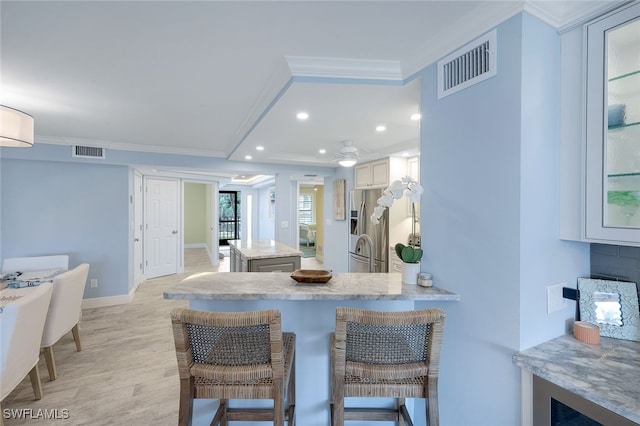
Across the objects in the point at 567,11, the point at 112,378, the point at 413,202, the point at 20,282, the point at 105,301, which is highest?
the point at 567,11

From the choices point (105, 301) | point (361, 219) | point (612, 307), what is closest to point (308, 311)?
point (612, 307)

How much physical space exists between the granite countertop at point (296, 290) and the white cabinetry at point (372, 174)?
2.81m

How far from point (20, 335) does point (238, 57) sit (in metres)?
2.18

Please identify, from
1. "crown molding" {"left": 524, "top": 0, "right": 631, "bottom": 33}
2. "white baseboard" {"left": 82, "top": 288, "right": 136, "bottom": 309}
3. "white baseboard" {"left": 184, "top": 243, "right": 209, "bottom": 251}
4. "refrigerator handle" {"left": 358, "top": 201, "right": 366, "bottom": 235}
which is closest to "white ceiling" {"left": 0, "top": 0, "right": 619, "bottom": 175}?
"crown molding" {"left": 524, "top": 0, "right": 631, "bottom": 33}

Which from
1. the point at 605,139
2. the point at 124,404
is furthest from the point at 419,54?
the point at 124,404

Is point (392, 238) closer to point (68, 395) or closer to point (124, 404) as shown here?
point (124, 404)

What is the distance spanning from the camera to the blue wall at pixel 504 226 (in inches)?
48.2

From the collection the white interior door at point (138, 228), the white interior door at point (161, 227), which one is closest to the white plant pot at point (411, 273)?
the white interior door at point (138, 228)

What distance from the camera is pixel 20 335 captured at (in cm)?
179

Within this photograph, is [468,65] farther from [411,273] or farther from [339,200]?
[339,200]

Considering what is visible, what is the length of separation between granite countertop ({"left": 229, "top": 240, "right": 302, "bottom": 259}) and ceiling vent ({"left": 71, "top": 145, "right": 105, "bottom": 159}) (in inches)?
87.3

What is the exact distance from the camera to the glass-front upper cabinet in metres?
1.14

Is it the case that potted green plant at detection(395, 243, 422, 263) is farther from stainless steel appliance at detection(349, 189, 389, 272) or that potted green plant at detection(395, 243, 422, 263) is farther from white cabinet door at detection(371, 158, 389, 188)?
white cabinet door at detection(371, 158, 389, 188)

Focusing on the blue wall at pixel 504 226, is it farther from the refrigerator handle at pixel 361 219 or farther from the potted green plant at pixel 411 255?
the refrigerator handle at pixel 361 219
